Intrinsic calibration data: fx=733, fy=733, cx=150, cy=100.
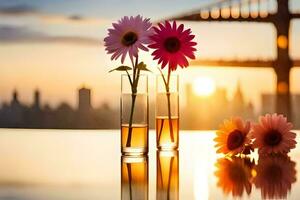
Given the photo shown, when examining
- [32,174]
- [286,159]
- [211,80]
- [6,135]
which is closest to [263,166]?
[286,159]

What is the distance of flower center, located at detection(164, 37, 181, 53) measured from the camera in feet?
4.72

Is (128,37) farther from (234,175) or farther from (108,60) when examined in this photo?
(108,60)

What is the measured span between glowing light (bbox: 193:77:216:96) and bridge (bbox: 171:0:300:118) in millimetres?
64

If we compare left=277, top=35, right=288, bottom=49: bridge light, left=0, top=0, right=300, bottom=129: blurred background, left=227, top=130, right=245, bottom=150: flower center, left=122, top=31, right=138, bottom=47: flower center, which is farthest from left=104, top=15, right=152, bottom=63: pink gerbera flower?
left=277, top=35, right=288, bottom=49: bridge light

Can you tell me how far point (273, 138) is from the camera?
1.46 m

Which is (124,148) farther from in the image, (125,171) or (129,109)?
(125,171)

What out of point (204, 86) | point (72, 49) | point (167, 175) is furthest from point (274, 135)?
point (72, 49)

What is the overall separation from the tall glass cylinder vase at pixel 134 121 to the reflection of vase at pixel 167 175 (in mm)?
50

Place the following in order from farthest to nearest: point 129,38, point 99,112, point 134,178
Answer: point 99,112
point 129,38
point 134,178

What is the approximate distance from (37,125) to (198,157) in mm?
926

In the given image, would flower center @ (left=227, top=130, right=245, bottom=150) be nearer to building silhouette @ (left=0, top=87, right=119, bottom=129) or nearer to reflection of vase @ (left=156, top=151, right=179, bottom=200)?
reflection of vase @ (left=156, top=151, right=179, bottom=200)

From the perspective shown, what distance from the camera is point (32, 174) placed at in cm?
120

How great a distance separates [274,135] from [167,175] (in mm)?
340

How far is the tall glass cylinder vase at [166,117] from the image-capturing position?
1490mm
